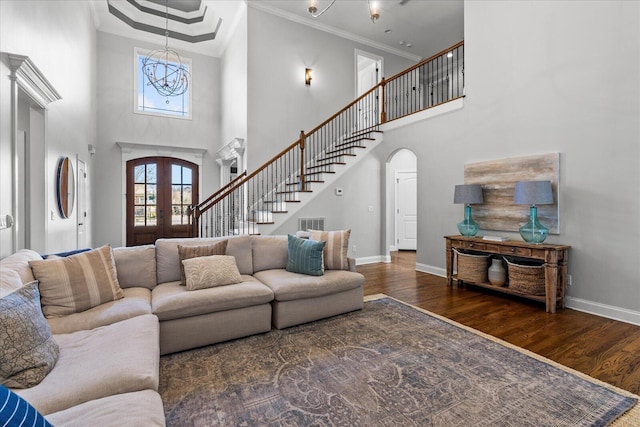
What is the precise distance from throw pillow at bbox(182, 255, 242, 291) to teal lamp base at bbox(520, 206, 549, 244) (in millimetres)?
3380

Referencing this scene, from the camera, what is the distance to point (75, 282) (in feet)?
7.44

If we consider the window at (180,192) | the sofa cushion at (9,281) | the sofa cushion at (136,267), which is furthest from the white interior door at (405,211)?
the sofa cushion at (9,281)

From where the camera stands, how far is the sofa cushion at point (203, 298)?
249cm

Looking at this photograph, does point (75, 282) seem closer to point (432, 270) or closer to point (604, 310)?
point (432, 270)

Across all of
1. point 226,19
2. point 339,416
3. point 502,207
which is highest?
point 226,19

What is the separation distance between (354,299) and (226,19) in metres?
6.35

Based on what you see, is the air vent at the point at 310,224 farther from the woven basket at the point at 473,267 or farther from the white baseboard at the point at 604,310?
the white baseboard at the point at 604,310

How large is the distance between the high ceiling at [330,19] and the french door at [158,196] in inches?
112

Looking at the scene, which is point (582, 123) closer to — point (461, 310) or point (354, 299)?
point (461, 310)

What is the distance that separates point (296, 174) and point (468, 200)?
3404 mm

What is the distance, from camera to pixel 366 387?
2066mm

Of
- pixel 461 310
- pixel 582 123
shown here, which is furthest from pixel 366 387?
pixel 582 123

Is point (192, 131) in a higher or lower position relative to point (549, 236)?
higher

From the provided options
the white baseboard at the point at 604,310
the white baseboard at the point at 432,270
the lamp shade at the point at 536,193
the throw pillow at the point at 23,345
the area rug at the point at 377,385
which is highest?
the lamp shade at the point at 536,193
